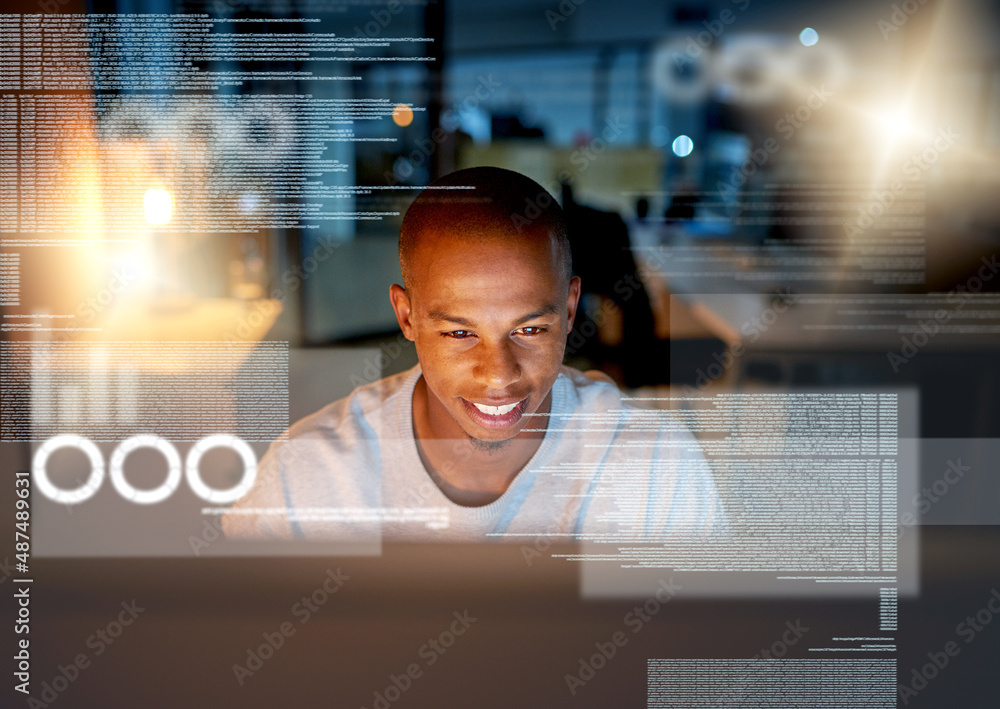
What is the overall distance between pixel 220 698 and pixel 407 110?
109 cm

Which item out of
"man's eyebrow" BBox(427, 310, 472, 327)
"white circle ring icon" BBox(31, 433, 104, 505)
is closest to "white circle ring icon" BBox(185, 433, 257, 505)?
"white circle ring icon" BBox(31, 433, 104, 505)

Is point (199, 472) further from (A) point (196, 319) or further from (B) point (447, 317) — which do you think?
(B) point (447, 317)

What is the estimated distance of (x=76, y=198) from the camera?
1.15m

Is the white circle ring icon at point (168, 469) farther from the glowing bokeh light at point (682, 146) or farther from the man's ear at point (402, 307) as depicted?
the glowing bokeh light at point (682, 146)

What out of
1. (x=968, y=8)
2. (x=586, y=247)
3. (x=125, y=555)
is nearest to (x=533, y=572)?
(x=586, y=247)

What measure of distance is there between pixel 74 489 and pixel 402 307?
→ 67 cm

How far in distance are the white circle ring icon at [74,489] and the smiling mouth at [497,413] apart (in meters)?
0.66

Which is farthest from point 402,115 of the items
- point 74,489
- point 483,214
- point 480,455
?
point 74,489

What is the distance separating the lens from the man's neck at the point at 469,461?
1.17m

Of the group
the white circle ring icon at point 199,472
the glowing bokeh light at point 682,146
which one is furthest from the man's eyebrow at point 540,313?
the white circle ring icon at point 199,472

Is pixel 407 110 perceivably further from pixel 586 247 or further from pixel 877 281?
pixel 877 281

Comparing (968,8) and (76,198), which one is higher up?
(968,8)

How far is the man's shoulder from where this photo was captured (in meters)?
1.15

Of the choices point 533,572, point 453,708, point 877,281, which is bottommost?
point 453,708
